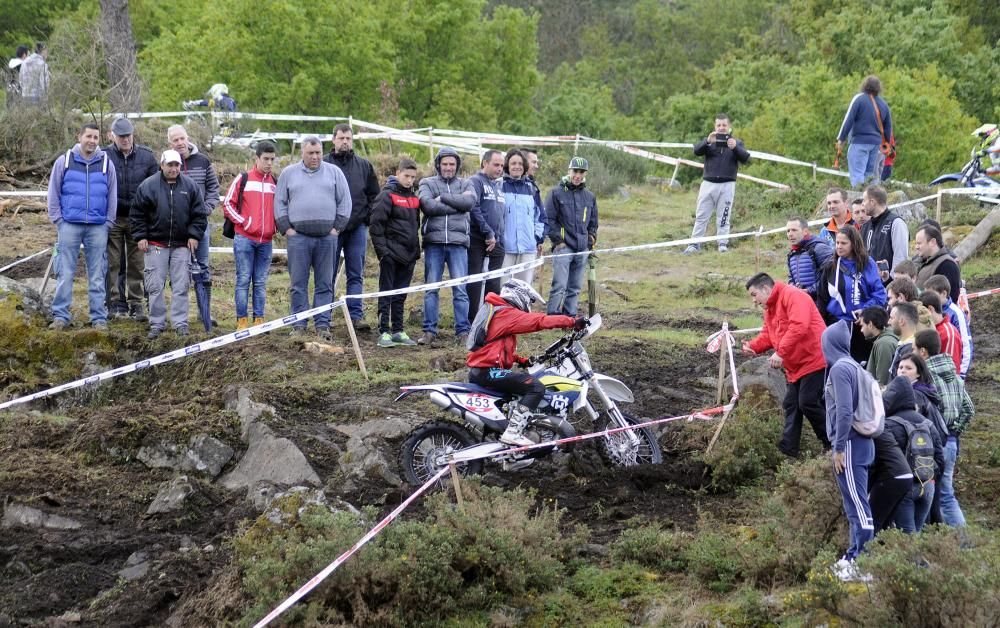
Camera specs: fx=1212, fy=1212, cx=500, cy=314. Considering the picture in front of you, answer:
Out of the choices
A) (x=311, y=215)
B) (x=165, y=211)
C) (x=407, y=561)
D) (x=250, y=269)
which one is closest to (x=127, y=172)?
(x=165, y=211)

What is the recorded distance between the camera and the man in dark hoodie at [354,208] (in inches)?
523

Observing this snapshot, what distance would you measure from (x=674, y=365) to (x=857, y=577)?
20.7 feet

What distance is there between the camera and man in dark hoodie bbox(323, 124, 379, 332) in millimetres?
13297

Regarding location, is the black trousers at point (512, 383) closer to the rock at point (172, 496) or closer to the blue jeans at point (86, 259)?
the rock at point (172, 496)

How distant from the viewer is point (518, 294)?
9391 mm

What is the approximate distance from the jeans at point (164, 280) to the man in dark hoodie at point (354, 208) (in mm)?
1603

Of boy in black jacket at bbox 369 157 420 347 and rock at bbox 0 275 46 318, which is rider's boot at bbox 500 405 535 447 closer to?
boy in black jacket at bbox 369 157 420 347

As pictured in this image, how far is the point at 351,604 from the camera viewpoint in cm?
709

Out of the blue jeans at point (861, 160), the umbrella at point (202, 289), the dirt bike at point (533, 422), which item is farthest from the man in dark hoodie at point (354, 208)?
the blue jeans at point (861, 160)

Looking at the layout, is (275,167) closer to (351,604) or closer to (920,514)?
(351,604)

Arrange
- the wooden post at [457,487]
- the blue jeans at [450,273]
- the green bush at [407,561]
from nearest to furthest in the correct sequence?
the green bush at [407,561], the wooden post at [457,487], the blue jeans at [450,273]

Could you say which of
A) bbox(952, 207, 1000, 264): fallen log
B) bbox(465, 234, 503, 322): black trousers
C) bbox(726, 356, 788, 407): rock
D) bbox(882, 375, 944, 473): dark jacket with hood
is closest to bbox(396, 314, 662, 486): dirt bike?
bbox(726, 356, 788, 407): rock

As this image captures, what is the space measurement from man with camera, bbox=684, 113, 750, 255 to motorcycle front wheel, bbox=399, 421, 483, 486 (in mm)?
10042

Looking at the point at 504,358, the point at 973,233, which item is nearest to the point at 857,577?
the point at 504,358
